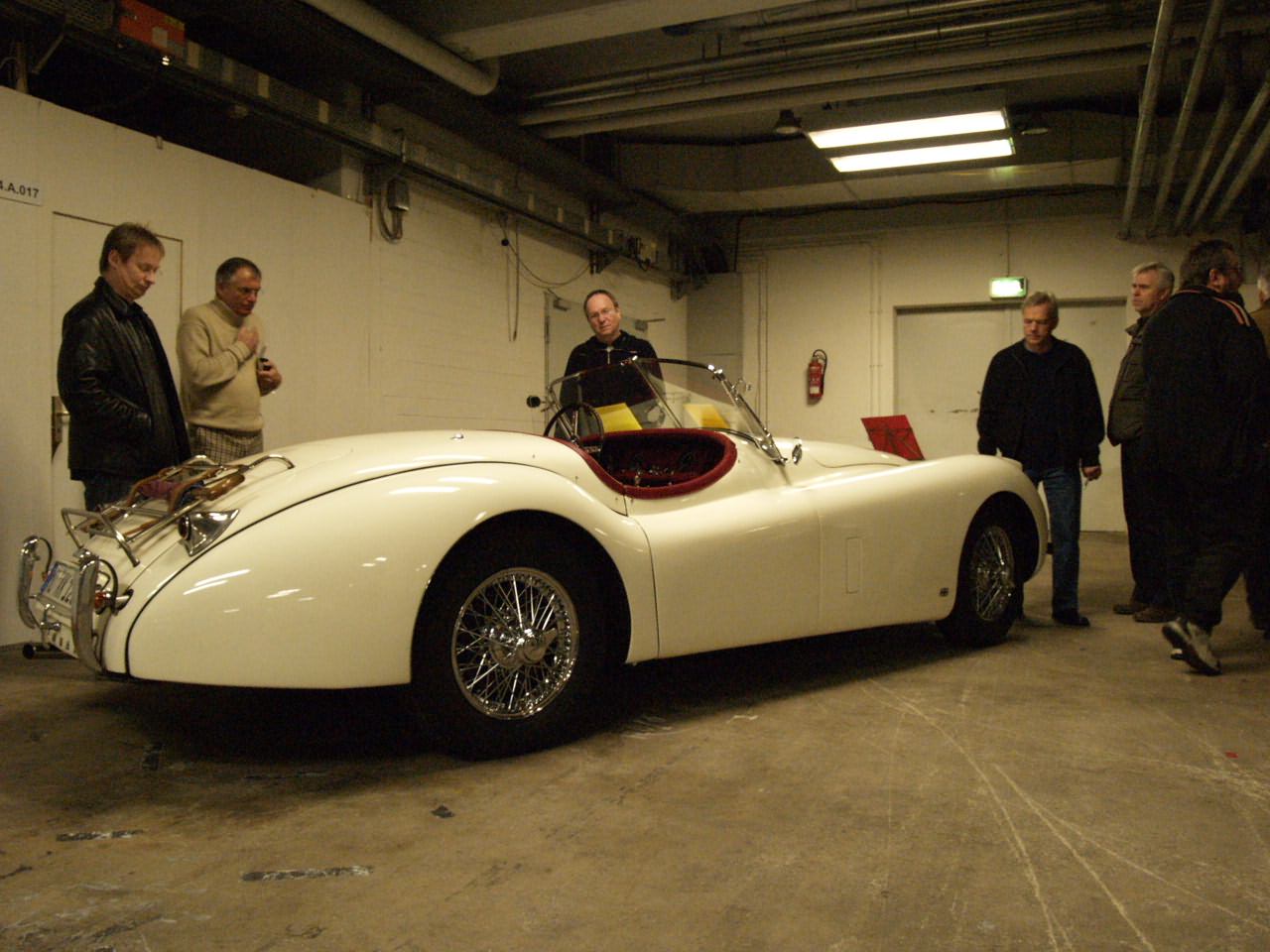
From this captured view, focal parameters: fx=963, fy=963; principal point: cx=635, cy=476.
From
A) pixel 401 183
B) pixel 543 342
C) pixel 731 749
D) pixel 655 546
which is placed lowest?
pixel 731 749

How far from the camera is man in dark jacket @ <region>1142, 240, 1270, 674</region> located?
11.8 ft

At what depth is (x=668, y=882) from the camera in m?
1.80

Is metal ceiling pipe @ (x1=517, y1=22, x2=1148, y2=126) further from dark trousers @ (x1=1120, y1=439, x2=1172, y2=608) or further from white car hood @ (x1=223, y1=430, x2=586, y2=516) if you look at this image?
white car hood @ (x1=223, y1=430, x2=586, y2=516)

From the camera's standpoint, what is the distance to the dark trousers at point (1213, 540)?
3.58 meters

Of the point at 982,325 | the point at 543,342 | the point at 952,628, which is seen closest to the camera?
the point at 952,628

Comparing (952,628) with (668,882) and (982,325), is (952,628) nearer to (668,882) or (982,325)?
(668,882)

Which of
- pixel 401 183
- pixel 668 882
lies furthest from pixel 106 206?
pixel 668 882

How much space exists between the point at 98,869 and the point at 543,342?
6788 millimetres

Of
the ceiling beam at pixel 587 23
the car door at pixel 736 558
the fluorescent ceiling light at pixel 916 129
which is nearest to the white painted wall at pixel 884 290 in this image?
the fluorescent ceiling light at pixel 916 129

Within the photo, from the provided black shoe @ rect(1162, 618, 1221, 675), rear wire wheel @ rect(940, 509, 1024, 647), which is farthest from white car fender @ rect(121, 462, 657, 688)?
black shoe @ rect(1162, 618, 1221, 675)

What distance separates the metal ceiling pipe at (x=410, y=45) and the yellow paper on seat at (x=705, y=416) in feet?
10.3

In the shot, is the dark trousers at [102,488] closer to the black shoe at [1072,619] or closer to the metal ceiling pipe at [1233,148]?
the black shoe at [1072,619]

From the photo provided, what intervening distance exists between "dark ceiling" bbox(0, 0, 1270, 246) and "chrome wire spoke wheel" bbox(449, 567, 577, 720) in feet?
11.6

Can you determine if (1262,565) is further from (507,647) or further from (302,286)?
(302,286)
